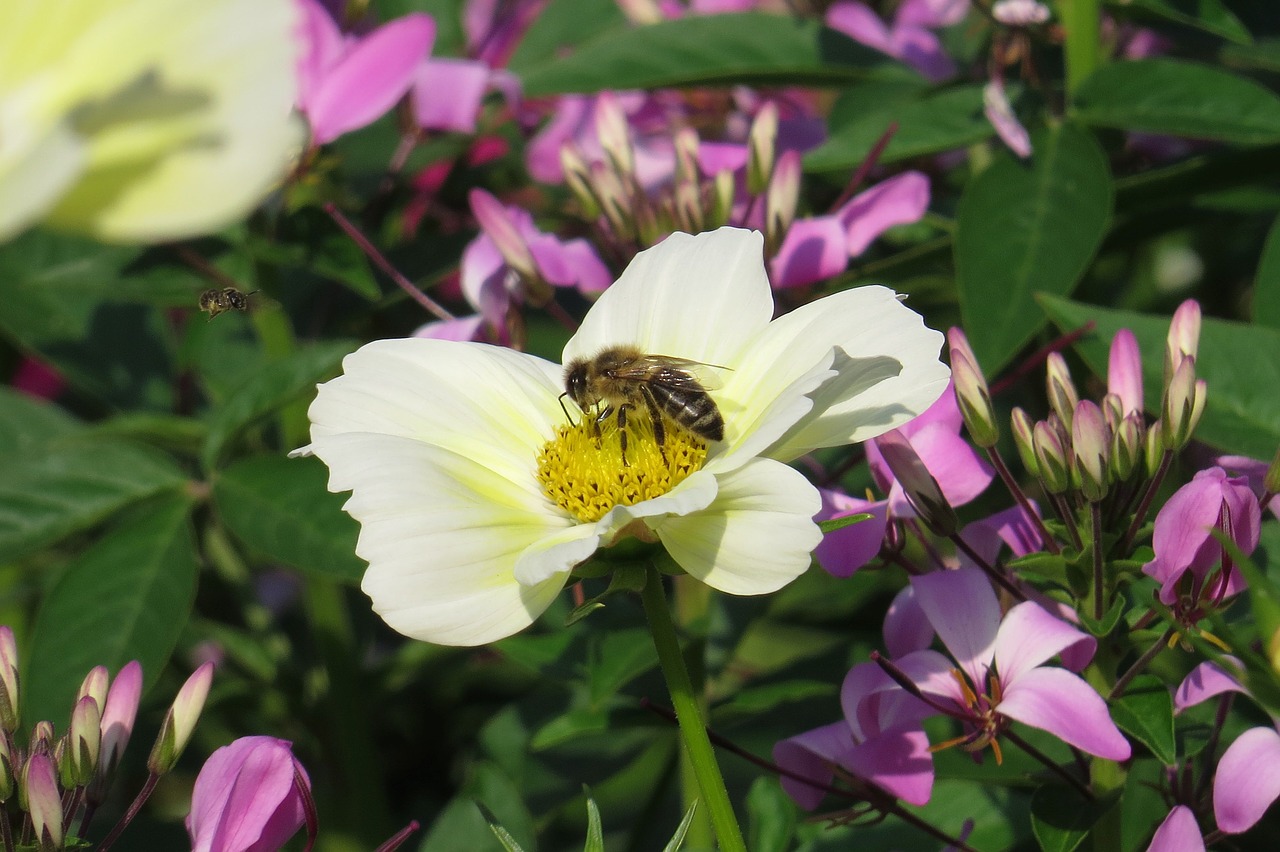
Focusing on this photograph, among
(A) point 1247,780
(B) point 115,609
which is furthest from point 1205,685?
(B) point 115,609

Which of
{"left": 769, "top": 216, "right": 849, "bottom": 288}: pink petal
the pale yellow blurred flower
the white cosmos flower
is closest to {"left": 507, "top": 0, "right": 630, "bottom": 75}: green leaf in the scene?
{"left": 769, "top": 216, "right": 849, "bottom": 288}: pink petal

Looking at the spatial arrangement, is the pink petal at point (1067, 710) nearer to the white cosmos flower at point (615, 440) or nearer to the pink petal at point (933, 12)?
the white cosmos flower at point (615, 440)

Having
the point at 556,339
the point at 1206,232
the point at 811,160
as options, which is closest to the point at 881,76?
the point at 811,160

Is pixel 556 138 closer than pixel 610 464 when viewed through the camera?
Result: No

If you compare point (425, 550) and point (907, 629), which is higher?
point (425, 550)

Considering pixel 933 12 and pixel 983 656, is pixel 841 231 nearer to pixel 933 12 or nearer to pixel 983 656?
pixel 983 656

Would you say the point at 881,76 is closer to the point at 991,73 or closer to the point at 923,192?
the point at 991,73
